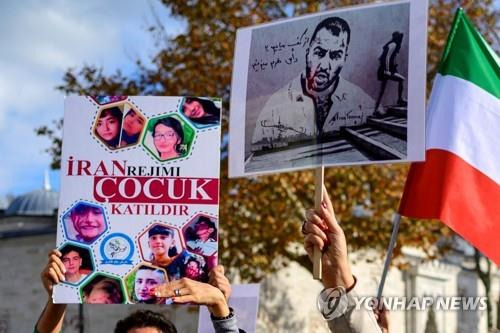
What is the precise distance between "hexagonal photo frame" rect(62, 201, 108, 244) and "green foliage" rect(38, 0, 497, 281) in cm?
1310

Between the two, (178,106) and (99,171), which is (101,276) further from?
(178,106)

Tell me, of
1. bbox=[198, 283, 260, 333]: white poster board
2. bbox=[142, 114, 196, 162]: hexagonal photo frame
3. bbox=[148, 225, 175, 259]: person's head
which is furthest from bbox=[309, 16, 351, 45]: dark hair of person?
bbox=[198, 283, 260, 333]: white poster board

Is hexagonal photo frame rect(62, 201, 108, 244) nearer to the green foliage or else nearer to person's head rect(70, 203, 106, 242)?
person's head rect(70, 203, 106, 242)

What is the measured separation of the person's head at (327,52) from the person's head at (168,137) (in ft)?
2.05

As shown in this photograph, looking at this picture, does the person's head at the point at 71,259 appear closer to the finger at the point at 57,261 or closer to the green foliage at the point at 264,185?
the finger at the point at 57,261

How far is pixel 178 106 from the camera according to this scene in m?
4.23

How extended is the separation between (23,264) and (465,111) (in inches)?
1018

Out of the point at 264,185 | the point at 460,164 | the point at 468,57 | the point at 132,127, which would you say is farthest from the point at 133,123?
the point at 264,185

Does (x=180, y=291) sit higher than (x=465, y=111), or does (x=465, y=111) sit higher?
(x=465, y=111)

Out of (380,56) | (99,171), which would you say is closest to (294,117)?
(380,56)

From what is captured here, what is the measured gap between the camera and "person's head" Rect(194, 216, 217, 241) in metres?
4.05

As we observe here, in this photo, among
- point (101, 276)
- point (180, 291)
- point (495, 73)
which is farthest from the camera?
point (495, 73)

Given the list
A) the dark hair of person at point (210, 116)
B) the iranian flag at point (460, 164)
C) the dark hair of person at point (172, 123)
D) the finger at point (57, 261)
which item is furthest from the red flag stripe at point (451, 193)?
the finger at point (57, 261)

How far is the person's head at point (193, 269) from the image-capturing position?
398cm
